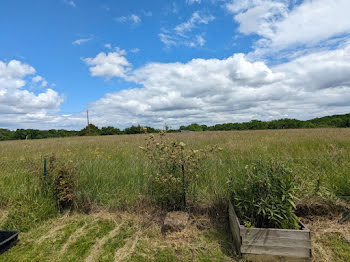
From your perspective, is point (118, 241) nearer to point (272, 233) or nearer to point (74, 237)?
point (74, 237)

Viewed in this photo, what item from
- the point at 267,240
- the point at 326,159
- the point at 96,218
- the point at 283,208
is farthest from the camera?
the point at 326,159

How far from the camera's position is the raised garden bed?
9.13 feet

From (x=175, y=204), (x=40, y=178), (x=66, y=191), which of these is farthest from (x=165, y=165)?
(x=40, y=178)

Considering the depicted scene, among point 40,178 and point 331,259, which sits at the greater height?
point 40,178

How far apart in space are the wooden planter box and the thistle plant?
1.28 meters

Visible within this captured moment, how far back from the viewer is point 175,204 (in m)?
3.64

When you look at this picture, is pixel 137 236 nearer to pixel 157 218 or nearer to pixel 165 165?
pixel 157 218

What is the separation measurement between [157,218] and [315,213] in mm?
2661

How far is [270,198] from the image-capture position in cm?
262

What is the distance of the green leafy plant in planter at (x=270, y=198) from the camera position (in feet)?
8.35

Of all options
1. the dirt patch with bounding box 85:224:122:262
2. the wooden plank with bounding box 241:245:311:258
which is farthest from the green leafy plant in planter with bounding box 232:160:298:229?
the dirt patch with bounding box 85:224:122:262

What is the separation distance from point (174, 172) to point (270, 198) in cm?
166

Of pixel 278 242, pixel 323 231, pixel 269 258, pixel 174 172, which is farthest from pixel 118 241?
pixel 323 231

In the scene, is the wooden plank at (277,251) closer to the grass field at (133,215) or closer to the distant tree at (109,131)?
the grass field at (133,215)
